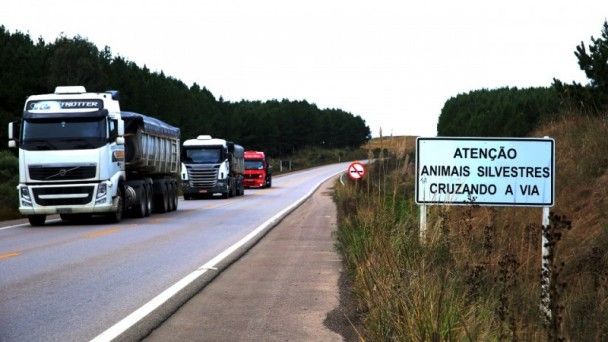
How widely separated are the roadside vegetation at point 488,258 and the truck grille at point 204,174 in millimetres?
27550

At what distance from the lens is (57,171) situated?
23.3 meters

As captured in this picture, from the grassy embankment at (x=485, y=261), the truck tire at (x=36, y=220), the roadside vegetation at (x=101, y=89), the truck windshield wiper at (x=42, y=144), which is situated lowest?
the truck tire at (x=36, y=220)

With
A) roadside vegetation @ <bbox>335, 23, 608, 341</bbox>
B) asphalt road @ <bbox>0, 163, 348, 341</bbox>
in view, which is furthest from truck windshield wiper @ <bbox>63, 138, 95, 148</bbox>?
roadside vegetation @ <bbox>335, 23, 608, 341</bbox>

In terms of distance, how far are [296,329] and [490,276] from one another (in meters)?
2.20

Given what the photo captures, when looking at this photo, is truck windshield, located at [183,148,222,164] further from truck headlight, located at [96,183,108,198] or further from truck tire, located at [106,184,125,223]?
truck headlight, located at [96,183,108,198]

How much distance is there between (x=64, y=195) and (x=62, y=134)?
164 cm

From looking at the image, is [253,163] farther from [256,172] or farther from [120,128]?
[120,128]

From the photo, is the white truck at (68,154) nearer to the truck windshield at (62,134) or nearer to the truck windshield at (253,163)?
the truck windshield at (62,134)

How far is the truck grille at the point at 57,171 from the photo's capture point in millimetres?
23219

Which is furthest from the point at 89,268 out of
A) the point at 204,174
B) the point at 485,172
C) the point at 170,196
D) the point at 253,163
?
the point at 253,163

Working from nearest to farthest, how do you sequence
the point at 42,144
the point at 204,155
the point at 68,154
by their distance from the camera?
the point at 42,144
the point at 68,154
the point at 204,155

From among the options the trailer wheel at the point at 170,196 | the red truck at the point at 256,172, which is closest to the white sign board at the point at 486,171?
the trailer wheel at the point at 170,196

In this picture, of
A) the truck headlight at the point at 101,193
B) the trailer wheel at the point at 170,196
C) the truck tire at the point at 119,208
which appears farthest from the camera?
the trailer wheel at the point at 170,196

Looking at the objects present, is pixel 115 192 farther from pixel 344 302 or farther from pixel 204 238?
pixel 344 302
